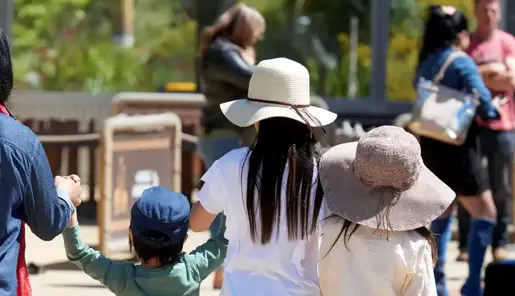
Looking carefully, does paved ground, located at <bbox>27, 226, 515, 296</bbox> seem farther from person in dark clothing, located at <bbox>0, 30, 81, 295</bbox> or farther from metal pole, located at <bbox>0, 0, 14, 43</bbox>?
person in dark clothing, located at <bbox>0, 30, 81, 295</bbox>

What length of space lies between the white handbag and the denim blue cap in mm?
2970

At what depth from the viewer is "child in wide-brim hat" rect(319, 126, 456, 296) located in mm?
3760

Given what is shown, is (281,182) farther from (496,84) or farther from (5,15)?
(5,15)

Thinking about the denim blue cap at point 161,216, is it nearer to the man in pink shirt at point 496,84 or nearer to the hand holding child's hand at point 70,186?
the hand holding child's hand at point 70,186

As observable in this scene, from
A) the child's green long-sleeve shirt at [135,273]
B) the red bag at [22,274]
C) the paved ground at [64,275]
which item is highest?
the red bag at [22,274]

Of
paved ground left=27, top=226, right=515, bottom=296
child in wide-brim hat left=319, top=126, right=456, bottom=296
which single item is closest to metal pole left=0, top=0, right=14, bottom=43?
paved ground left=27, top=226, right=515, bottom=296

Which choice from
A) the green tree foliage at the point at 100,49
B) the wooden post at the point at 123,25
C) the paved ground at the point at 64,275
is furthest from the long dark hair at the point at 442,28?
the wooden post at the point at 123,25

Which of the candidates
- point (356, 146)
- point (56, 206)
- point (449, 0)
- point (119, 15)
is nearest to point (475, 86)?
point (356, 146)

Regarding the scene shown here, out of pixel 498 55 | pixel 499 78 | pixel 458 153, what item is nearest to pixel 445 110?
pixel 458 153

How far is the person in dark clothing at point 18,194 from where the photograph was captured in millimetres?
3547

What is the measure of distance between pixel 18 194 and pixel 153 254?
1.92 ft

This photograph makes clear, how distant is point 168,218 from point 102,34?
33.6 ft

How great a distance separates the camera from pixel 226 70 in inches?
264

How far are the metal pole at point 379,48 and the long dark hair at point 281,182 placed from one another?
22.5 feet
